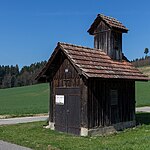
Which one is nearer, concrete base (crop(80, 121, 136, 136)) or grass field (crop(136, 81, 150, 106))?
concrete base (crop(80, 121, 136, 136))

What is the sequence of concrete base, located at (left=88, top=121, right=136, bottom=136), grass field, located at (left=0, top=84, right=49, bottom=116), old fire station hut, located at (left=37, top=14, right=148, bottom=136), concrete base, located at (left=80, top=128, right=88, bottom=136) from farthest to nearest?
grass field, located at (left=0, top=84, right=49, bottom=116), old fire station hut, located at (left=37, top=14, right=148, bottom=136), concrete base, located at (left=88, top=121, right=136, bottom=136), concrete base, located at (left=80, top=128, right=88, bottom=136)

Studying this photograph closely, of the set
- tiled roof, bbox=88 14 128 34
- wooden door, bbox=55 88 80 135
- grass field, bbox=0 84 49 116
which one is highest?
tiled roof, bbox=88 14 128 34

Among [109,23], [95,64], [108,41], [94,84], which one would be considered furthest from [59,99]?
[109,23]

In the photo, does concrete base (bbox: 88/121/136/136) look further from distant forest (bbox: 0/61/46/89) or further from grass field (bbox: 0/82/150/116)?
distant forest (bbox: 0/61/46/89)

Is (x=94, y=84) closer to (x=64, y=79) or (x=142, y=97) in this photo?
(x=64, y=79)

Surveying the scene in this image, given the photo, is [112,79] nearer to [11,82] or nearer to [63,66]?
[63,66]

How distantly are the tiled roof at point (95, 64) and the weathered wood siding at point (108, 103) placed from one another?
1.78ft

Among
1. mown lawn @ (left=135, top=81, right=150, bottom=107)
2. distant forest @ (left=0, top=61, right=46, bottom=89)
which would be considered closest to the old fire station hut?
mown lawn @ (left=135, top=81, right=150, bottom=107)

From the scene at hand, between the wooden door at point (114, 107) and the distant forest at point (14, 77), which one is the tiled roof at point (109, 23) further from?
the distant forest at point (14, 77)

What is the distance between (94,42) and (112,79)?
412cm

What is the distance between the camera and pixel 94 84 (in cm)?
1502

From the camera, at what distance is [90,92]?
14719 millimetres

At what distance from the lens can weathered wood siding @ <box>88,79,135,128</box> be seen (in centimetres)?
1477

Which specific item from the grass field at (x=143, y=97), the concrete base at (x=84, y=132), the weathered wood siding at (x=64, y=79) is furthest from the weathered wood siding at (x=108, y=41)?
the grass field at (x=143, y=97)
